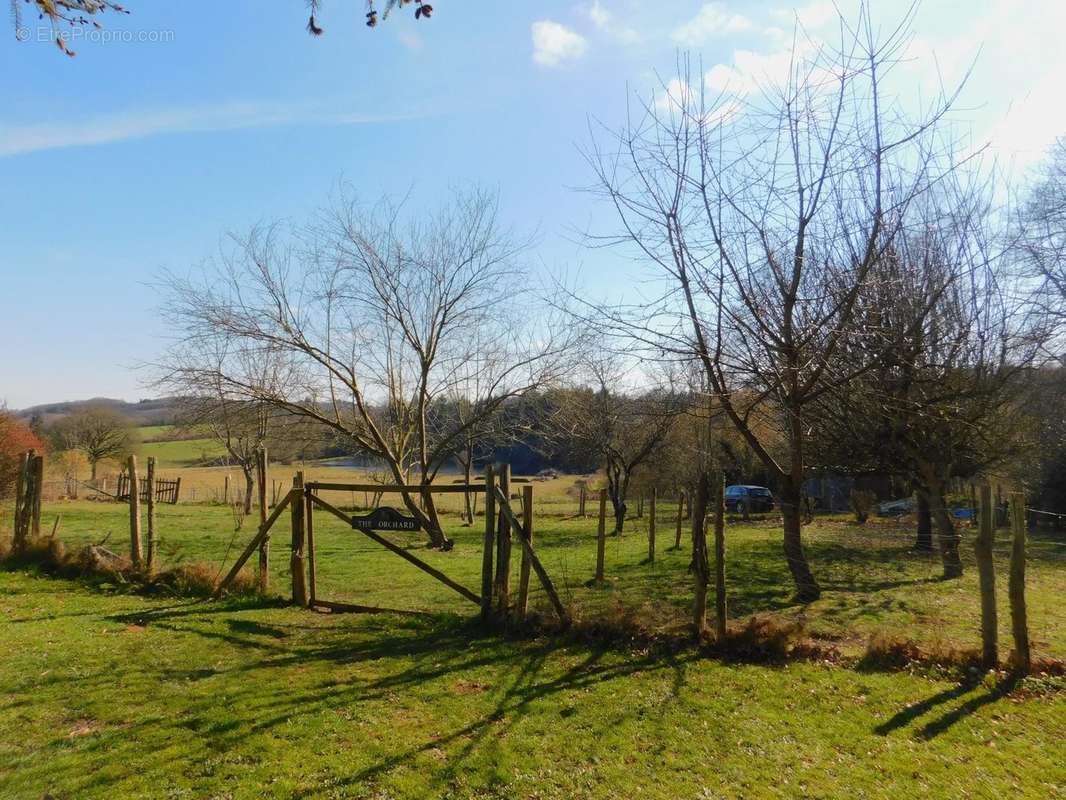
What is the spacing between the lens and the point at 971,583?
41.4 ft

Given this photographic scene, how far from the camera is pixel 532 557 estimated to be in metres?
7.44

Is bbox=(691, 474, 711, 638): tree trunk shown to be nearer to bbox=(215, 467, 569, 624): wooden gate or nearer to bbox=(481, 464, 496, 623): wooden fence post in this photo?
bbox=(215, 467, 569, 624): wooden gate

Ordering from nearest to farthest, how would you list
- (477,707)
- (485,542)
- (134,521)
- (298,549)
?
1. (477,707)
2. (485,542)
3. (298,549)
4. (134,521)

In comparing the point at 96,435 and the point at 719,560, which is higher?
the point at 96,435

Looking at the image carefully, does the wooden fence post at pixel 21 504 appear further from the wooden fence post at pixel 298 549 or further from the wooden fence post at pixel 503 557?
the wooden fence post at pixel 503 557

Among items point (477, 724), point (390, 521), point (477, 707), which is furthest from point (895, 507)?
point (477, 724)

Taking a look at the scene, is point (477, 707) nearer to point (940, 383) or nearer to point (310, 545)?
point (310, 545)

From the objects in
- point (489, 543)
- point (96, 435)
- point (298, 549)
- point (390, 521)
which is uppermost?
point (96, 435)

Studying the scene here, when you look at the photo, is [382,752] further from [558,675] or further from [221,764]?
[558,675]

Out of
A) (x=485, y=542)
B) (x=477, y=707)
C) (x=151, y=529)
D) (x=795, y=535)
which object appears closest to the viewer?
(x=477, y=707)

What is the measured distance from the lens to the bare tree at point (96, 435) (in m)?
47.3

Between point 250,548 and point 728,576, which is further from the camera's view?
point 728,576

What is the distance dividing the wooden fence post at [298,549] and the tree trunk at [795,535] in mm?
6897

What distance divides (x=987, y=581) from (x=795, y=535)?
3.26m
